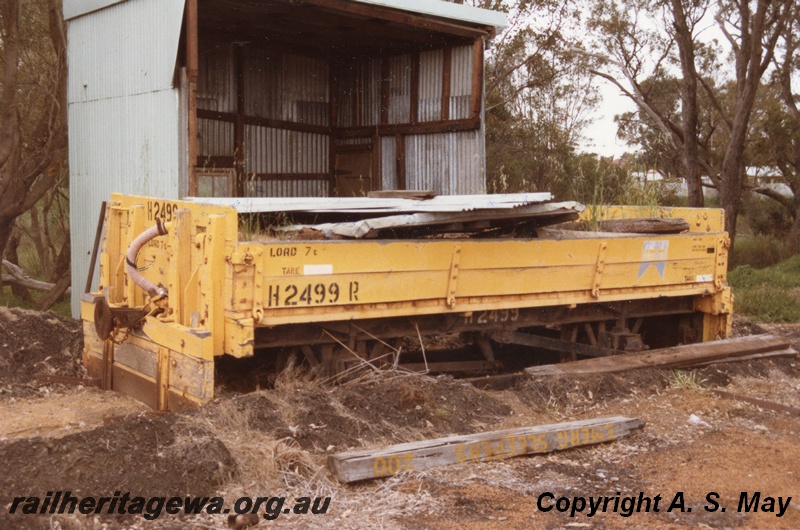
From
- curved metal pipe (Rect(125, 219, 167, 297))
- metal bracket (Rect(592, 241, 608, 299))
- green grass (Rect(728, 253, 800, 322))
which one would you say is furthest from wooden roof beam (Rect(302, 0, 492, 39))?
green grass (Rect(728, 253, 800, 322))

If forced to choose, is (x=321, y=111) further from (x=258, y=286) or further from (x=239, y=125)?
(x=258, y=286)

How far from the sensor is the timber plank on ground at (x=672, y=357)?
8.09 metres

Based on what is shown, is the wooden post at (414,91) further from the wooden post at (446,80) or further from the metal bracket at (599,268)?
the metal bracket at (599,268)

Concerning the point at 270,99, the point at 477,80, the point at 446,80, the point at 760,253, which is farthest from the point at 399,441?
the point at 760,253

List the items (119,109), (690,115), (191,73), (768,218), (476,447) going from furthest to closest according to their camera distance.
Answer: (768,218), (690,115), (119,109), (191,73), (476,447)

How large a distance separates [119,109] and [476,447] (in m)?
7.29

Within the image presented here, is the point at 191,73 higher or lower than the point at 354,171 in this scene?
higher

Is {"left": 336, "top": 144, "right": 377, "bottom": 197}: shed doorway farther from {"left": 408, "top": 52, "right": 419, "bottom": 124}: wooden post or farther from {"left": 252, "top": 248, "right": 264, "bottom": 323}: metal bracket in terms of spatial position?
{"left": 252, "top": 248, "right": 264, "bottom": 323}: metal bracket

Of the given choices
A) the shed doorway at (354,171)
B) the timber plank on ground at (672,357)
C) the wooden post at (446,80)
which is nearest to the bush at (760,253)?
the shed doorway at (354,171)

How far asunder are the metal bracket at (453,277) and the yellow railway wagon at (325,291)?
0.01 metres

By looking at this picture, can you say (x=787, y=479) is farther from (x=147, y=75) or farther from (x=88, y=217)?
(x=88, y=217)

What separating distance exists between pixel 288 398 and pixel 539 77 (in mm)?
17297

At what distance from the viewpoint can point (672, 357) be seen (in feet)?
28.9

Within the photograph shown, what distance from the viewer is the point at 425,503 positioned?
5.12m
